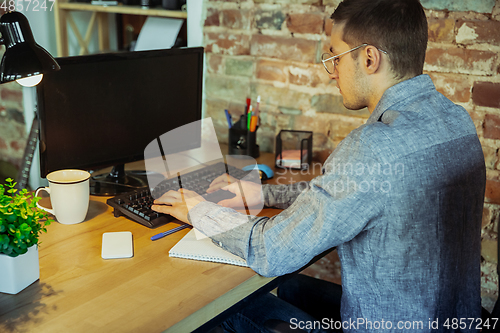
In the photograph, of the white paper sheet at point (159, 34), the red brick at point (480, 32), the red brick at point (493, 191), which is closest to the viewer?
the red brick at point (480, 32)

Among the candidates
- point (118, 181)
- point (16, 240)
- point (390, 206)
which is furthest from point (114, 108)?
point (390, 206)

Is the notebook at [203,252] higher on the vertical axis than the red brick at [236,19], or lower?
lower

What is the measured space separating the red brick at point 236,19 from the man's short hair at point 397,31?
2.61 feet

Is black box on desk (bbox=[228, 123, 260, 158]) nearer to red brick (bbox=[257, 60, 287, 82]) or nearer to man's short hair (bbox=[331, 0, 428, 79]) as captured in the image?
red brick (bbox=[257, 60, 287, 82])

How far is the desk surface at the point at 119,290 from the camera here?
2.60 ft

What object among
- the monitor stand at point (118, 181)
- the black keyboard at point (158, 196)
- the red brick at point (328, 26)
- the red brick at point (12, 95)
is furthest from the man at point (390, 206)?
the red brick at point (12, 95)

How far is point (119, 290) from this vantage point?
89 centimetres

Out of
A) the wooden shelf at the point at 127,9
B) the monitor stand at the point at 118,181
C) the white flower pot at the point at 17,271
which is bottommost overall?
the monitor stand at the point at 118,181

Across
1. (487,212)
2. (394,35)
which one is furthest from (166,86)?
(487,212)

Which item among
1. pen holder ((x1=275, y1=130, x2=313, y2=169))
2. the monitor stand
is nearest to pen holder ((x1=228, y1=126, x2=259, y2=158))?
pen holder ((x1=275, y1=130, x2=313, y2=169))

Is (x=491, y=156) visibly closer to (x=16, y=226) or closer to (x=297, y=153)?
(x=297, y=153)

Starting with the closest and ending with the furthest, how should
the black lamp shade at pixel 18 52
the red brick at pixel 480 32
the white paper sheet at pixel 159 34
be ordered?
the black lamp shade at pixel 18 52
the red brick at pixel 480 32
the white paper sheet at pixel 159 34

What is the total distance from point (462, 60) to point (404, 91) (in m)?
0.55

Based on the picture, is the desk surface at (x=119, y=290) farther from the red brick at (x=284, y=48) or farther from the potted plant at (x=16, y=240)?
the red brick at (x=284, y=48)
